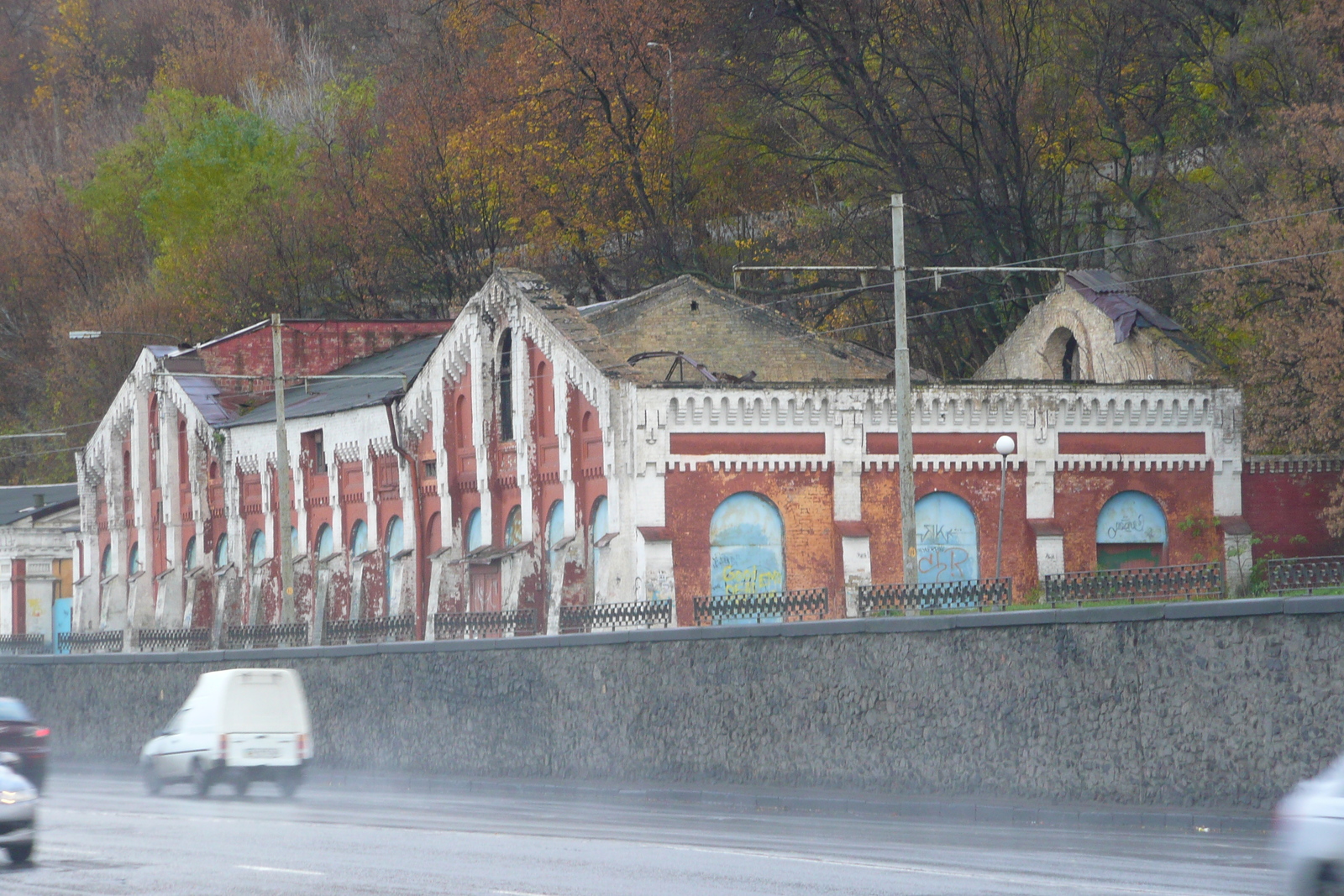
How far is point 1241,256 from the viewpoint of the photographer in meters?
37.6

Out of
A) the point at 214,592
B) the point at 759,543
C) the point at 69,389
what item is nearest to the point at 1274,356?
the point at 759,543

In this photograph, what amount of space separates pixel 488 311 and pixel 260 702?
1862 cm

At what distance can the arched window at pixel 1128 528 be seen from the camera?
1636 inches

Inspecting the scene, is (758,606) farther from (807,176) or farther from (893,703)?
(807,176)

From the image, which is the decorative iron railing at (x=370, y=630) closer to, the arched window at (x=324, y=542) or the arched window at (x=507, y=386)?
the arched window at (x=507, y=386)

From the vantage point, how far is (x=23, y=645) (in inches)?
1922

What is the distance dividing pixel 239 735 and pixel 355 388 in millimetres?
29829

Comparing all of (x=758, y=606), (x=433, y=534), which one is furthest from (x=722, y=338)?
(x=758, y=606)

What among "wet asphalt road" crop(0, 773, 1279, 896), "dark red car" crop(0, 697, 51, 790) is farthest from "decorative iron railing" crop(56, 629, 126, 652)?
"wet asphalt road" crop(0, 773, 1279, 896)

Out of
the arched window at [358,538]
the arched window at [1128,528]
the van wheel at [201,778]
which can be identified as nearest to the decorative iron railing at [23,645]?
the arched window at [358,538]

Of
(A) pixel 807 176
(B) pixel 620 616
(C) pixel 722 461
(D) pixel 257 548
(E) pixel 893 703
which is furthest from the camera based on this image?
(A) pixel 807 176

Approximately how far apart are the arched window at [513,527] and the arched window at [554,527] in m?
1.13

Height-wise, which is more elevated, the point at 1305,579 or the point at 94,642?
the point at 1305,579

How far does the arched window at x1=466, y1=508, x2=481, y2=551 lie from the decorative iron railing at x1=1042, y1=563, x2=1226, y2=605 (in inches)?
726
